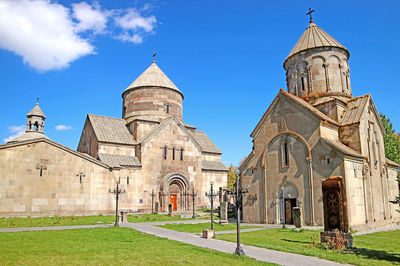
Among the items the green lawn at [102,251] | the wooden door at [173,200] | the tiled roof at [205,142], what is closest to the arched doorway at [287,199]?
the green lawn at [102,251]

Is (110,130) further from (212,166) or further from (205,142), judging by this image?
(205,142)

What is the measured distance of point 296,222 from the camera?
17719 mm

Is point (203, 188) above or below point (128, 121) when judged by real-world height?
below

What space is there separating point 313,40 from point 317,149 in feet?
32.7

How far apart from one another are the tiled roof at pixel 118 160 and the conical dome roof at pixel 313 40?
1674 cm

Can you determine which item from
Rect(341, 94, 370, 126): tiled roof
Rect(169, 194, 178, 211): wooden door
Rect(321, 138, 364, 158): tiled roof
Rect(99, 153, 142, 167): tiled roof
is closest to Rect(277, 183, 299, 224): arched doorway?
Rect(321, 138, 364, 158): tiled roof

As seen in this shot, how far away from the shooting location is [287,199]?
1969 centimetres

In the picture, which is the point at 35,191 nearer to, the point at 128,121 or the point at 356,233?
the point at 128,121

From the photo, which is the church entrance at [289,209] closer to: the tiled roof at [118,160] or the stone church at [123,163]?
the stone church at [123,163]

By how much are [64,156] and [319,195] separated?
19113mm


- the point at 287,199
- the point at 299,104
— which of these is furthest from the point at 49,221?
the point at 299,104

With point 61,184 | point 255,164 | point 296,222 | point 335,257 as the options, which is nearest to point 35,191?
point 61,184

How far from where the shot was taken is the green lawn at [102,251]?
330 inches

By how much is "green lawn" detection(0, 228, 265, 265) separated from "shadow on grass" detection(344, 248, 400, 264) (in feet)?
13.1
